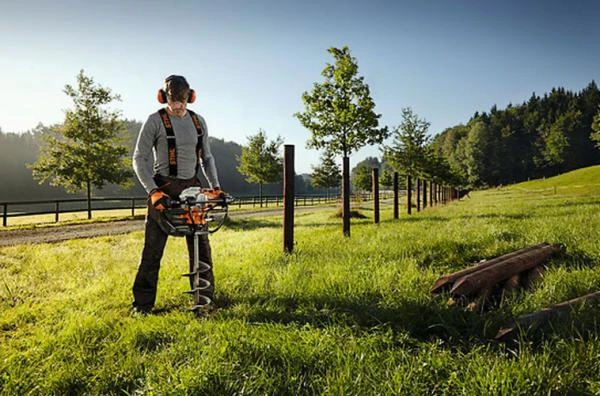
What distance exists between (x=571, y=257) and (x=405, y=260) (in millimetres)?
2128

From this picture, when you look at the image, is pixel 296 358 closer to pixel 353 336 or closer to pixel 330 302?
A: pixel 353 336

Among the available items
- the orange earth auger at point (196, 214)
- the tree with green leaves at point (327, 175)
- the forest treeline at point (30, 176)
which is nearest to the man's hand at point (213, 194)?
the orange earth auger at point (196, 214)

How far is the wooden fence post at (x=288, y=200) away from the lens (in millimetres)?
6190

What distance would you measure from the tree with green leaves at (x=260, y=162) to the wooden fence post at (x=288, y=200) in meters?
34.5

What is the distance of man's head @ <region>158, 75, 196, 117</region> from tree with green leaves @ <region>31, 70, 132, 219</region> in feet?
76.1

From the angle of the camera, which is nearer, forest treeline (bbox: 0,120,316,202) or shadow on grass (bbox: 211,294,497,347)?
shadow on grass (bbox: 211,294,497,347)

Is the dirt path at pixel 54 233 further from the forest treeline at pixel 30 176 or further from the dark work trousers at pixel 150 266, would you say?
the forest treeline at pixel 30 176

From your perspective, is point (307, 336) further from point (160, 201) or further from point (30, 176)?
point (30, 176)

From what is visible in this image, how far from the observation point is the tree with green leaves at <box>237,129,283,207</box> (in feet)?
134

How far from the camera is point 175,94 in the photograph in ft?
11.4

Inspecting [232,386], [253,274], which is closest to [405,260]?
[253,274]

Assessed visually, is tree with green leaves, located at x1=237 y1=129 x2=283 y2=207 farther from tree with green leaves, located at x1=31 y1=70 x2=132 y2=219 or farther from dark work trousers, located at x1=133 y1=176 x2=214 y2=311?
dark work trousers, located at x1=133 y1=176 x2=214 y2=311

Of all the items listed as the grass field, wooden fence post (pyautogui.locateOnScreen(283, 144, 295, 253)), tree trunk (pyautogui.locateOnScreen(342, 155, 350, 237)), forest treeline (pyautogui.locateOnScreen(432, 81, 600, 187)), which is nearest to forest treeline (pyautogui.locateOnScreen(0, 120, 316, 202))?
forest treeline (pyautogui.locateOnScreen(432, 81, 600, 187))

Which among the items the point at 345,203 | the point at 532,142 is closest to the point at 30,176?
the point at 345,203
